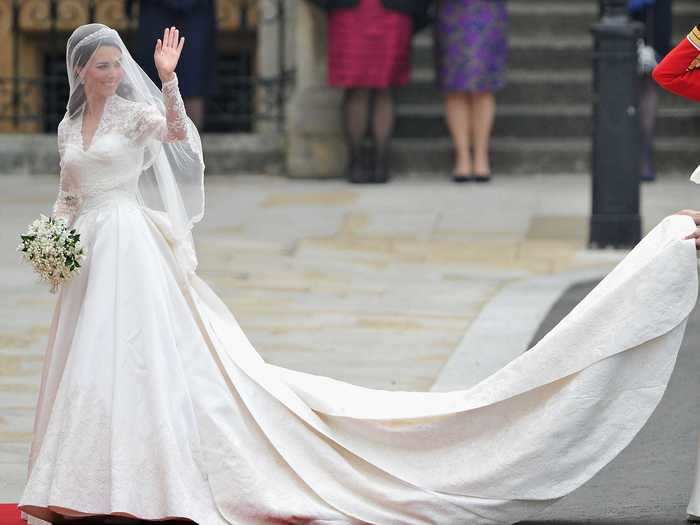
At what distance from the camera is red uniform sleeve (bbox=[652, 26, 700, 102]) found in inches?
248

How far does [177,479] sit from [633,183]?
651 centimetres

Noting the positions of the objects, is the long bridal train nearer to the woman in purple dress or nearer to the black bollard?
the black bollard

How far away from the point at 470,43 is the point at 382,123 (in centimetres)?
92

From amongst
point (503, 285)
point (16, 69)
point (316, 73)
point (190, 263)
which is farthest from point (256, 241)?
point (190, 263)

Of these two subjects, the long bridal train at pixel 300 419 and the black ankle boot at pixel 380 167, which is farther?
the black ankle boot at pixel 380 167

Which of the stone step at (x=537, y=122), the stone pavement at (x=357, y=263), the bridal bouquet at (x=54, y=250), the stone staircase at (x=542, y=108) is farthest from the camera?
the stone step at (x=537, y=122)

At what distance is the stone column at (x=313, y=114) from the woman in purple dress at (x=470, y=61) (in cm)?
109

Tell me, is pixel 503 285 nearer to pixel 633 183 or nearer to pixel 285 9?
pixel 633 183

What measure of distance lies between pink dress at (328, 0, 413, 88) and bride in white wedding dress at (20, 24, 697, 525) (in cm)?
790

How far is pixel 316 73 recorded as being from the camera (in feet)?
49.5

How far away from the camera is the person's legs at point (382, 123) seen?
565 inches

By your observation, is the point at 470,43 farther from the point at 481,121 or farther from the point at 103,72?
the point at 103,72

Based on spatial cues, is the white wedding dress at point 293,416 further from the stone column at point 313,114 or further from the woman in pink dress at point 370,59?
the stone column at point 313,114

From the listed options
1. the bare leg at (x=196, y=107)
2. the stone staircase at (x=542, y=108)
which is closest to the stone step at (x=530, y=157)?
the stone staircase at (x=542, y=108)
